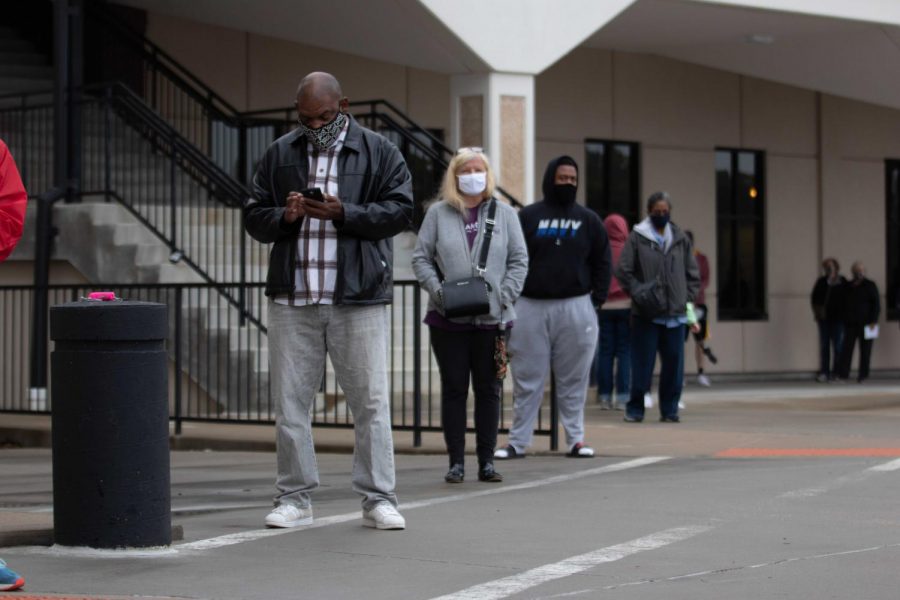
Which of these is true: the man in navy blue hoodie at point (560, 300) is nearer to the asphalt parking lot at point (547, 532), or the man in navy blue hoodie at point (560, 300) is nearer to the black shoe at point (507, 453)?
the black shoe at point (507, 453)

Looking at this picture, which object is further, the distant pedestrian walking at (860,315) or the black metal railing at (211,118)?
the distant pedestrian walking at (860,315)

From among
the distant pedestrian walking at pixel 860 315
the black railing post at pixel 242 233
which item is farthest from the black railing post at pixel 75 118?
the distant pedestrian walking at pixel 860 315

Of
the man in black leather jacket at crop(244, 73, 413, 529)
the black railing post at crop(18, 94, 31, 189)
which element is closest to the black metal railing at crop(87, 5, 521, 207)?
the black railing post at crop(18, 94, 31, 189)

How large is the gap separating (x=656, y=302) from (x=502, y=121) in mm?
4168

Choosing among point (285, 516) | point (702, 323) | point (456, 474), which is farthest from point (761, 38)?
point (285, 516)

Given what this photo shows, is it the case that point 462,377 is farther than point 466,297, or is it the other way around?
point 462,377

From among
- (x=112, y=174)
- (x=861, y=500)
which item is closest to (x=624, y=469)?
(x=861, y=500)

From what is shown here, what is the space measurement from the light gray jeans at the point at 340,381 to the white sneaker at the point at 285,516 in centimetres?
4

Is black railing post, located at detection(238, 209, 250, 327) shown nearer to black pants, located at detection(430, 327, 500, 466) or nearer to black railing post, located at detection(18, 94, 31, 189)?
black railing post, located at detection(18, 94, 31, 189)

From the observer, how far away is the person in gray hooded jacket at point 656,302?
13.9 meters

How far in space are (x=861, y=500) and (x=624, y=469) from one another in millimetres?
1971

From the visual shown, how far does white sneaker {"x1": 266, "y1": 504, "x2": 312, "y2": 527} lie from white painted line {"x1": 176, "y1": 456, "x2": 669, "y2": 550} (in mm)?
30

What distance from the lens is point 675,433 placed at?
1284cm

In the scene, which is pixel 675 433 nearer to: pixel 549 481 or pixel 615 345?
pixel 615 345
